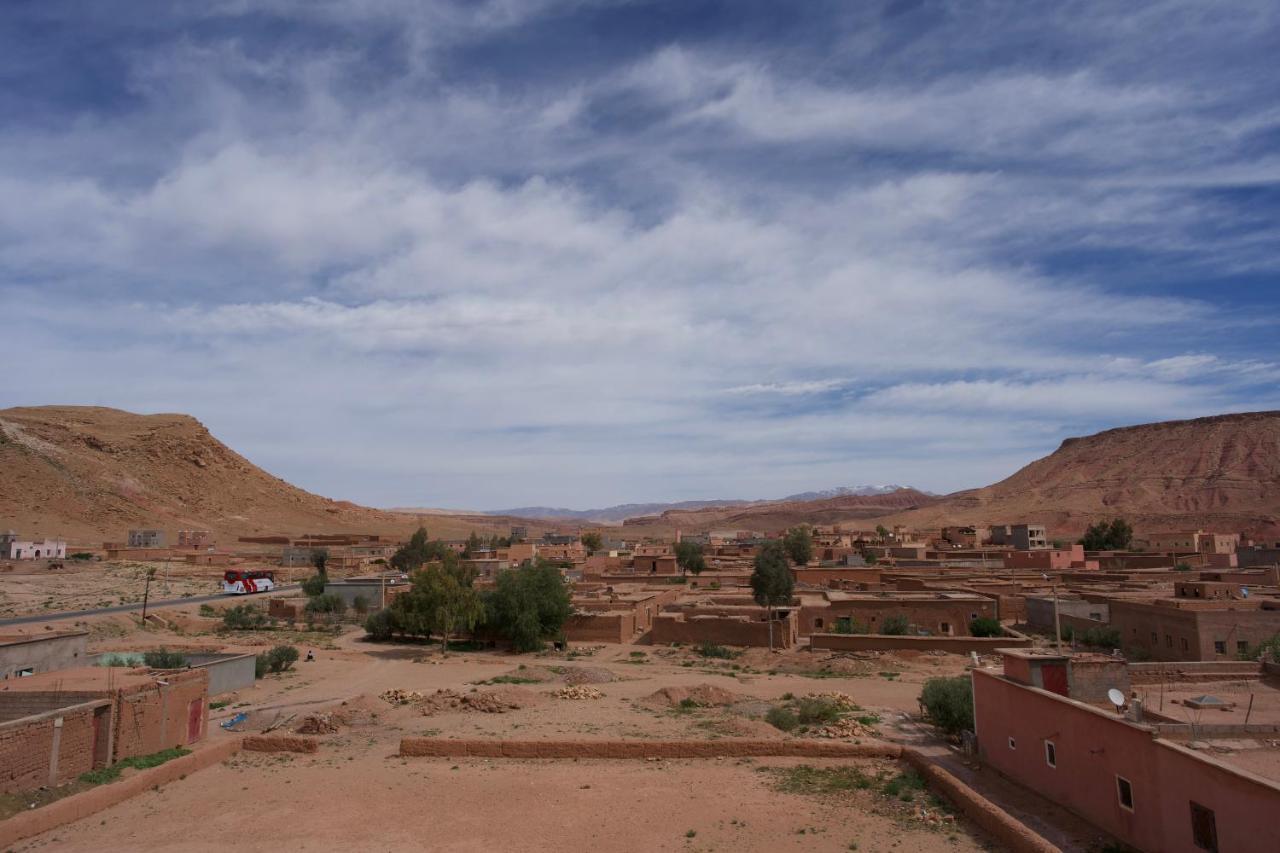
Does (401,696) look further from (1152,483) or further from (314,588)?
(1152,483)

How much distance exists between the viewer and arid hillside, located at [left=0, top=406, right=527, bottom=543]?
3462 inches

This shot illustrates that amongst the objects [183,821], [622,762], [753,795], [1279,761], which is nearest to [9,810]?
[183,821]

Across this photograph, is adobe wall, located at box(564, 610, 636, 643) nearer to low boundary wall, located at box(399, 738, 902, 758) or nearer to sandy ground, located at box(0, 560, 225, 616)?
low boundary wall, located at box(399, 738, 902, 758)

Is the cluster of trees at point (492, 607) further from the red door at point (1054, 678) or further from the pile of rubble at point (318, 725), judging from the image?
the red door at point (1054, 678)

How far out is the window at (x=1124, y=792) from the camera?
11.7 m

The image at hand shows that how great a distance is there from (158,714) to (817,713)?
14.9 metres

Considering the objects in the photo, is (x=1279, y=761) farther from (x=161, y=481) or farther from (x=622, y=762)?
(x=161, y=481)

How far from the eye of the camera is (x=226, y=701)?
23.8 metres

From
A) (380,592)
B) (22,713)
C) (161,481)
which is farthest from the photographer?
(161,481)

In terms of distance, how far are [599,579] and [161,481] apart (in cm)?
7815

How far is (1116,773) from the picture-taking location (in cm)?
1209

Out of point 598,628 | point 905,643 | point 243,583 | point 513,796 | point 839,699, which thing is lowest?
point 513,796

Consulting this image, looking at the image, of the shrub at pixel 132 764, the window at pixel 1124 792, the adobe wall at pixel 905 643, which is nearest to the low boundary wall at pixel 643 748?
the shrub at pixel 132 764

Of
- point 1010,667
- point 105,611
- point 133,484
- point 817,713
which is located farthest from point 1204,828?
point 133,484
